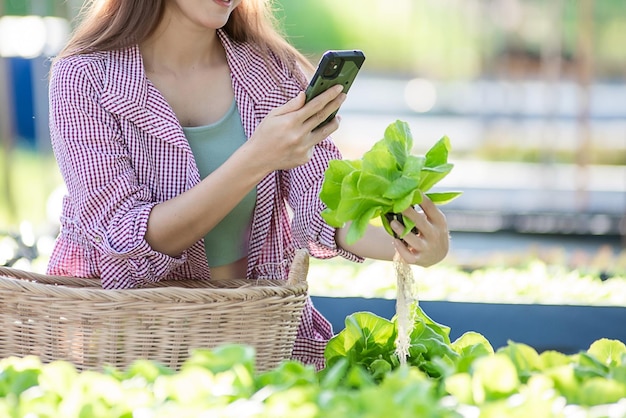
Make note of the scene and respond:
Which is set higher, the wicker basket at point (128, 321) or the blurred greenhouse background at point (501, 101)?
the wicker basket at point (128, 321)

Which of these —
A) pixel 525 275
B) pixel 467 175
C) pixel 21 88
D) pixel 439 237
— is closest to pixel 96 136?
pixel 439 237

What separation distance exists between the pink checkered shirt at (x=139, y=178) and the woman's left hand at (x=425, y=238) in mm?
343

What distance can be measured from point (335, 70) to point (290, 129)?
0.14m

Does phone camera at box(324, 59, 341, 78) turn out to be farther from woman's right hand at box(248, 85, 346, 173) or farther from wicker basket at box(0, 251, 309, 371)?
wicker basket at box(0, 251, 309, 371)

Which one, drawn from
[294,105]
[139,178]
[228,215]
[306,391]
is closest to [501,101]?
[228,215]

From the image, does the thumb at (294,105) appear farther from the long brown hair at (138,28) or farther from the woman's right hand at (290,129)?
the long brown hair at (138,28)

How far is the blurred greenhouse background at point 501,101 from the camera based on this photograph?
6949 mm

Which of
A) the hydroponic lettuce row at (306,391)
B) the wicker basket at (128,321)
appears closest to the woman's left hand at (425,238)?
the wicker basket at (128,321)

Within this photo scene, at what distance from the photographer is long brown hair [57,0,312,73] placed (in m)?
1.97

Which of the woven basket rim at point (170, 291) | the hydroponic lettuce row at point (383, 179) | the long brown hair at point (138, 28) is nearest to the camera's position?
the hydroponic lettuce row at point (383, 179)

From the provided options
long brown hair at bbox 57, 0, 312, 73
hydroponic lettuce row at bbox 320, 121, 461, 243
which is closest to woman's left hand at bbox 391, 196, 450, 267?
hydroponic lettuce row at bbox 320, 121, 461, 243

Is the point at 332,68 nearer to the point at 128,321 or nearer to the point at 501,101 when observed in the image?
the point at 128,321

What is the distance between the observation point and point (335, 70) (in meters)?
1.60

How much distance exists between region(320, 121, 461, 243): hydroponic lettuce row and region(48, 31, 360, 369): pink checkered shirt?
0.48m
